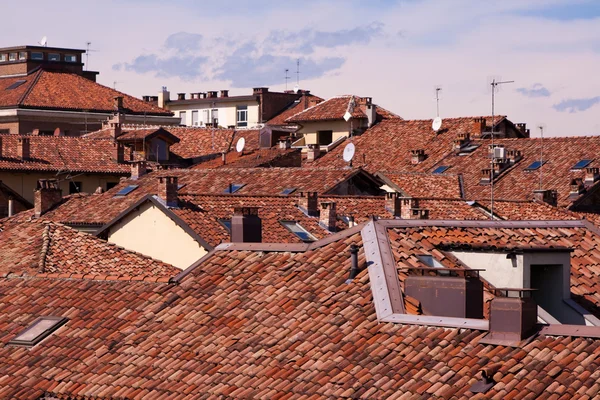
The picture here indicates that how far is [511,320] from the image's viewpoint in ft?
50.7

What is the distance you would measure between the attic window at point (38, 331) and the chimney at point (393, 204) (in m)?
20.0

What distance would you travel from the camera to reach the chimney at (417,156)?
62.4m

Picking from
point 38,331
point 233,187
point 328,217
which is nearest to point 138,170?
point 233,187

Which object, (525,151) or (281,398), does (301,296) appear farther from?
(525,151)

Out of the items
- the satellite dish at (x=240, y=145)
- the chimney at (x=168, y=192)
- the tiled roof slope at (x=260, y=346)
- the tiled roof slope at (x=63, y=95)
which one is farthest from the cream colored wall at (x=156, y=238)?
the tiled roof slope at (x=63, y=95)

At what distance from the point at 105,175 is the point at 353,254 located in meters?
44.0

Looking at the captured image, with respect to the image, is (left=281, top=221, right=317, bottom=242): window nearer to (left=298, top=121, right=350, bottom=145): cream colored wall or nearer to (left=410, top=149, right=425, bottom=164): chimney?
(left=410, top=149, right=425, bottom=164): chimney

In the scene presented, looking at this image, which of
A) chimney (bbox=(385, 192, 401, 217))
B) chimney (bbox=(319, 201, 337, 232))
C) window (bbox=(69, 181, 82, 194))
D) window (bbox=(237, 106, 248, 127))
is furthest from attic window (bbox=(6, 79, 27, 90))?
chimney (bbox=(319, 201, 337, 232))

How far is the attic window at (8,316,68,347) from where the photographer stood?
2036 cm

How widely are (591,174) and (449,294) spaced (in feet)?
125

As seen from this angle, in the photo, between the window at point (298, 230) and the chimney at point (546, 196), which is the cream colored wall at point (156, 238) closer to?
the window at point (298, 230)

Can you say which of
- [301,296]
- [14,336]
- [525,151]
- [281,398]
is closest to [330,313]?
[301,296]

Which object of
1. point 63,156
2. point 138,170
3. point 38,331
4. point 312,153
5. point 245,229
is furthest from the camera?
point 312,153

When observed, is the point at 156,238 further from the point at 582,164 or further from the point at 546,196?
the point at 582,164
